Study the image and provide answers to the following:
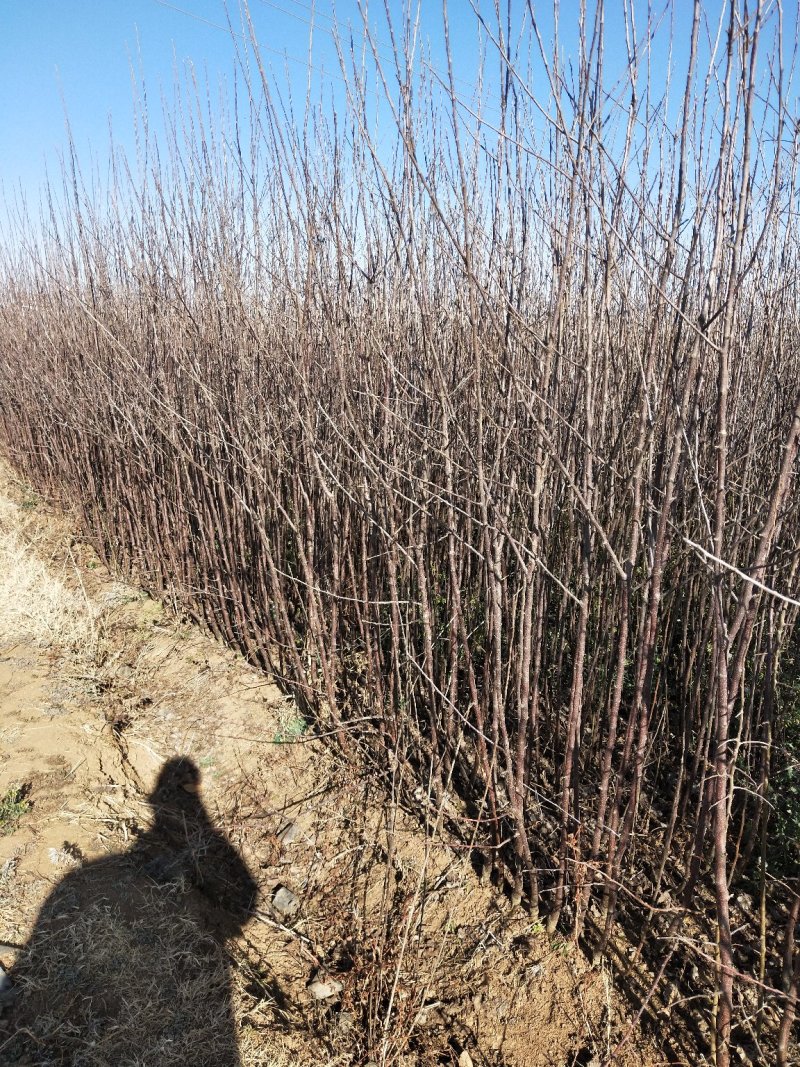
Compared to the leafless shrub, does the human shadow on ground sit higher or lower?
lower

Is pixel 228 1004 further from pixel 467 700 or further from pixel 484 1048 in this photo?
pixel 467 700

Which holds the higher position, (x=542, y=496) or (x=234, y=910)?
(x=542, y=496)

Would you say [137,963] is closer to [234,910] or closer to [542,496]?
[234,910]

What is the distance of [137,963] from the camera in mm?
2104

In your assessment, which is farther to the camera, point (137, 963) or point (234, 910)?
point (234, 910)

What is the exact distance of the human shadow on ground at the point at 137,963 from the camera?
1862mm

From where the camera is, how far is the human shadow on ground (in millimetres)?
1862

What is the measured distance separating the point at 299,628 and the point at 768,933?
244 cm

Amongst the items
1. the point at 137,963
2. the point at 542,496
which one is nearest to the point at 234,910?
the point at 137,963

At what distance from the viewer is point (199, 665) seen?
11.7 feet

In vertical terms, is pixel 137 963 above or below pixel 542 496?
below

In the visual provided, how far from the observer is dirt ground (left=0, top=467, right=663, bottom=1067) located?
1.83 metres

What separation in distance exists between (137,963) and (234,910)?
37cm

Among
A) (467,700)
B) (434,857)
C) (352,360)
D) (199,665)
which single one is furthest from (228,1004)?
(352,360)
